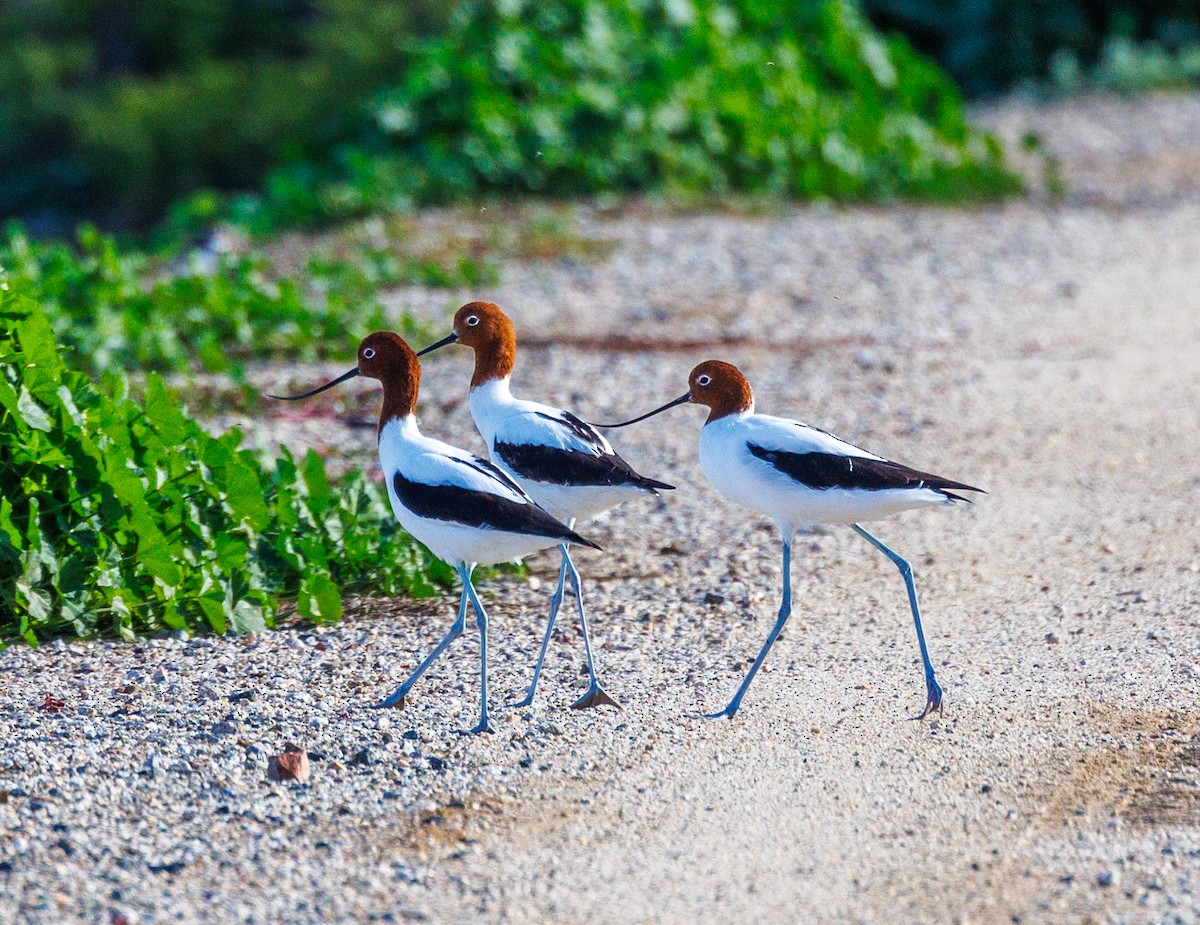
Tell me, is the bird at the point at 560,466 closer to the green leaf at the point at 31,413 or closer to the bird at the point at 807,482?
the bird at the point at 807,482

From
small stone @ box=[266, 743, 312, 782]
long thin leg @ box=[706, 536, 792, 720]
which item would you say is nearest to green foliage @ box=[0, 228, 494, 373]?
small stone @ box=[266, 743, 312, 782]

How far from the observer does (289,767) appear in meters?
4.22

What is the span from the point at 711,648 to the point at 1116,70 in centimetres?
1452

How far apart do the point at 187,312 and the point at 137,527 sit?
13.0 feet

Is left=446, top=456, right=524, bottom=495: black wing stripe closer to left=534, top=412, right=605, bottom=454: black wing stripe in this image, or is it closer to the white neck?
left=534, top=412, right=605, bottom=454: black wing stripe

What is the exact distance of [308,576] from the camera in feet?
17.9

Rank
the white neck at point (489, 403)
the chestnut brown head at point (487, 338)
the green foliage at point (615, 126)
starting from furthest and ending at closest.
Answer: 1. the green foliage at point (615, 126)
2. the chestnut brown head at point (487, 338)
3. the white neck at point (489, 403)

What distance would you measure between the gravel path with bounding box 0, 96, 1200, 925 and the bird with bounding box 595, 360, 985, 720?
35 cm

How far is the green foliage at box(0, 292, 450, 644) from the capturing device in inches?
199

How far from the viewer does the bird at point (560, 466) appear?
4.78 m

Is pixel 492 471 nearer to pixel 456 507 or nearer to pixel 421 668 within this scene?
pixel 456 507

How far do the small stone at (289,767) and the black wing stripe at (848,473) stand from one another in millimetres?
1558

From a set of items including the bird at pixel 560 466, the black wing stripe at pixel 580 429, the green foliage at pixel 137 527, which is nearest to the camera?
the bird at pixel 560 466

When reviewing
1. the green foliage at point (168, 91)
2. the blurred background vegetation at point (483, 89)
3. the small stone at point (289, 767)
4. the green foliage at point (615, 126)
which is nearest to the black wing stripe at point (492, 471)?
the small stone at point (289, 767)
